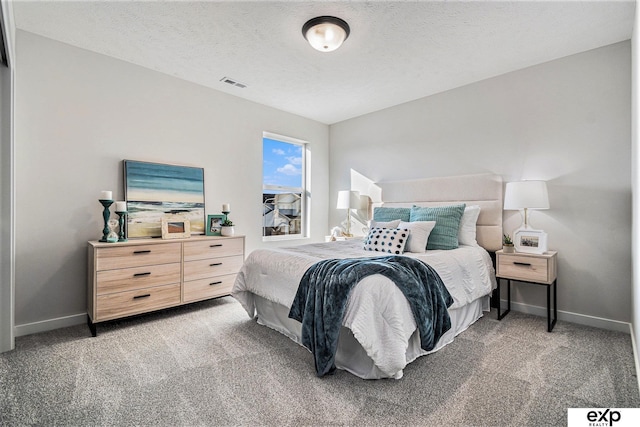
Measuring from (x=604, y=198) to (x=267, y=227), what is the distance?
3.85 metres

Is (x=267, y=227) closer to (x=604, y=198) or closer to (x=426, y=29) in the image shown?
(x=426, y=29)

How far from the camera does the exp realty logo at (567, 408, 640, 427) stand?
1559 millimetres

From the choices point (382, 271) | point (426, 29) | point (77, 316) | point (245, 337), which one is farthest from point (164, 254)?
point (426, 29)

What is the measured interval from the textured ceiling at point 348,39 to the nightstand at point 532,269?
1.91 metres

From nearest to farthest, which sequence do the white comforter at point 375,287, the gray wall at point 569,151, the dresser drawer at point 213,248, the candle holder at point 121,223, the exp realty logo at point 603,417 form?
the exp realty logo at point 603,417, the white comforter at point 375,287, the gray wall at point 569,151, the candle holder at point 121,223, the dresser drawer at point 213,248

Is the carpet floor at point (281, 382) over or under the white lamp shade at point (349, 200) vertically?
under

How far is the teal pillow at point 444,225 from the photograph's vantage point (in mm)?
3107

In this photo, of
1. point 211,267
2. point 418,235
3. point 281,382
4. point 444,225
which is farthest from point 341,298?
point 211,267

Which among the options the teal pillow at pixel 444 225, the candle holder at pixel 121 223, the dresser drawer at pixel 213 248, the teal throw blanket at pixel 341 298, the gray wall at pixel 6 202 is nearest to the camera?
the teal throw blanket at pixel 341 298

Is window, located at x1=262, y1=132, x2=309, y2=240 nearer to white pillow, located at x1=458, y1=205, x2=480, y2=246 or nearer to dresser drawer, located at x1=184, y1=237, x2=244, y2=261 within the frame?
dresser drawer, located at x1=184, y1=237, x2=244, y2=261

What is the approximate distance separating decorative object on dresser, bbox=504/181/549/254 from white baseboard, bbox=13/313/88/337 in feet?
13.8

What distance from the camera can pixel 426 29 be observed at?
8.40 ft

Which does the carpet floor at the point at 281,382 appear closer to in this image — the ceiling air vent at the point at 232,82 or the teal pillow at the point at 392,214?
the teal pillow at the point at 392,214

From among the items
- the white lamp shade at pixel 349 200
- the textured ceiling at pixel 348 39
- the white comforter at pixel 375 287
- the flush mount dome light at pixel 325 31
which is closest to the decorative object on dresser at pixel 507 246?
the white comforter at pixel 375 287
